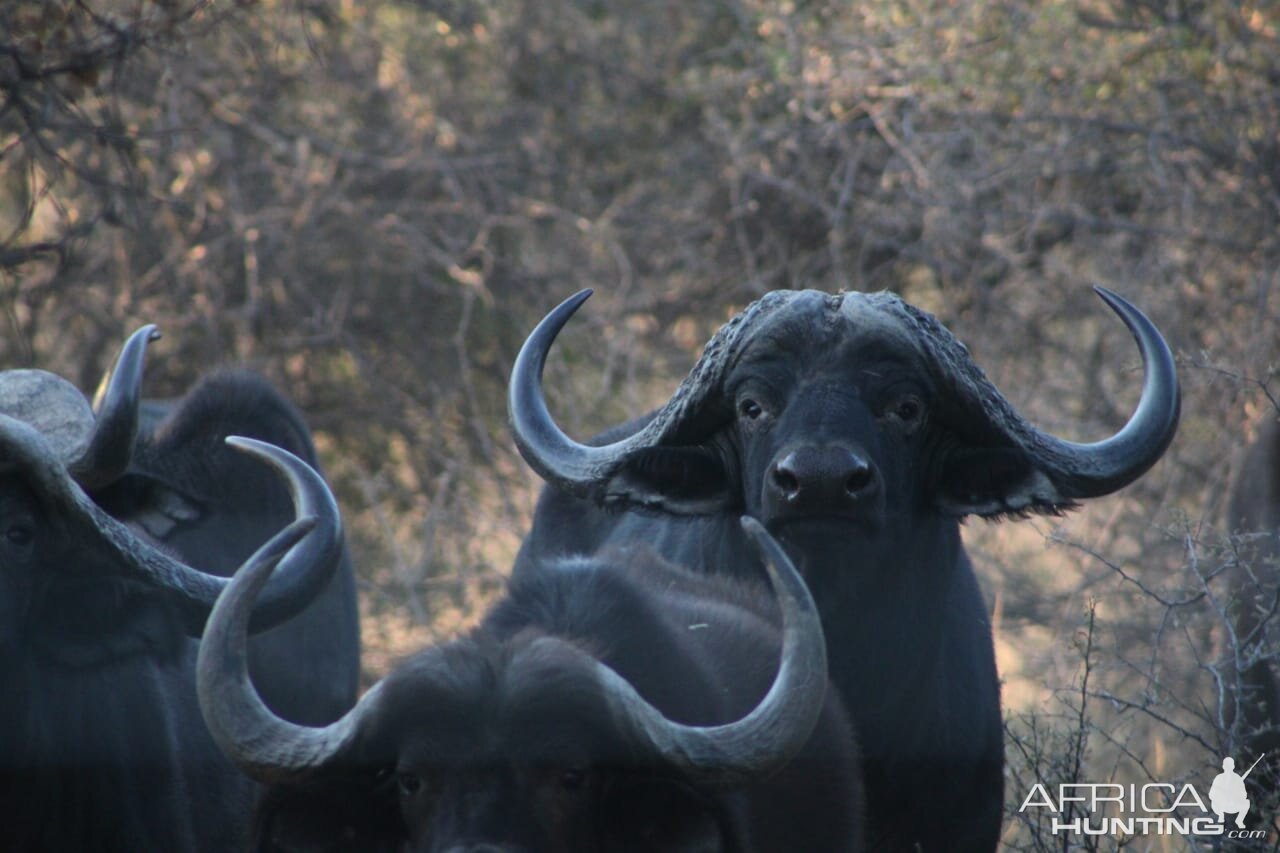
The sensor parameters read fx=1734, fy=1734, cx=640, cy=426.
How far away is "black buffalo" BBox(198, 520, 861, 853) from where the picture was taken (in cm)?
330

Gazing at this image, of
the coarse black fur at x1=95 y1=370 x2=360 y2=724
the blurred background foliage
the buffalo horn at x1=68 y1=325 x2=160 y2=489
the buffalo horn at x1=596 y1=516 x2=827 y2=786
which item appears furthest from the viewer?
the blurred background foliage

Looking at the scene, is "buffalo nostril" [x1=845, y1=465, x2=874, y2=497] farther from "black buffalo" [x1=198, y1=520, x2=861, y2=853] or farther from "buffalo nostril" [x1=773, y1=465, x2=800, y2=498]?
"black buffalo" [x1=198, y1=520, x2=861, y2=853]

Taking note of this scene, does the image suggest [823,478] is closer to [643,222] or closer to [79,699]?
[79,699]

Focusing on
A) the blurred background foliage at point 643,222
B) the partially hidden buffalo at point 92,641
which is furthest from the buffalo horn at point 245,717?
the blurred background foliage at point 643,222

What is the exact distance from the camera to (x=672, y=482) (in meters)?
4.71

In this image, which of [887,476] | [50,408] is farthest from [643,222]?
[887,476]

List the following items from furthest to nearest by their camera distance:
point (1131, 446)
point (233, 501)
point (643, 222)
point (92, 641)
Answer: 1. point (643, 222)
2. point (233, 501)
3. point (1131, 446)
4. point (92, 641)

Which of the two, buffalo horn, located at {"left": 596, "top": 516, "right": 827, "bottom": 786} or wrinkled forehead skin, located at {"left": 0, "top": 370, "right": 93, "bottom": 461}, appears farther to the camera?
wrinkled forehead skin, located at {"left": 0, "top": 370, "right": 93, "bottom": 461}

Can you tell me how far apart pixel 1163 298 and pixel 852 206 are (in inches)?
83.0

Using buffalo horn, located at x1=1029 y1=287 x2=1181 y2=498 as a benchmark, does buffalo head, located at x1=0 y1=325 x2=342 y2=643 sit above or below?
below

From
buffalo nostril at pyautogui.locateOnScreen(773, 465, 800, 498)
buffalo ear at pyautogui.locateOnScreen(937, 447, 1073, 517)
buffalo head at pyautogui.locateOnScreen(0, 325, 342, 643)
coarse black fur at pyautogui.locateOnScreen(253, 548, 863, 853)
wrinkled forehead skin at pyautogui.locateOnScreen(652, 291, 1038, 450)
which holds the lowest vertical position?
coarse black fur at pyautogui.locateOnScreen(253, 548, 863, 853)

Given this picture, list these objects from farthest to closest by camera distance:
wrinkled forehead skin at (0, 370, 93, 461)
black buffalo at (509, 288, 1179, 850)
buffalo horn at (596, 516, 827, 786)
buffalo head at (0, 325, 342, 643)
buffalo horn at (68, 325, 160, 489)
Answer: wrinkled forehead skin at (0, 370, 93, 461) < buffalo horn at (68, 325, 160, 489) < black buffalo at (509, 288, 1179, 850) < buffalo head at (0, 325, 342, 643) < buffalo horn at (596, 516, 827, 786)

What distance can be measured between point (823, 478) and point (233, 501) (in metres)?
2.30

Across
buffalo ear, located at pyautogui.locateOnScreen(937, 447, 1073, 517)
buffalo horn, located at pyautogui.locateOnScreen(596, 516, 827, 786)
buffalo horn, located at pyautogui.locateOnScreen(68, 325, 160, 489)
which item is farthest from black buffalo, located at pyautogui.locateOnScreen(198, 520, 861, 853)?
buffalo horn, located at pyautogui.locateOnScreen(68, 325, 160, 489)
